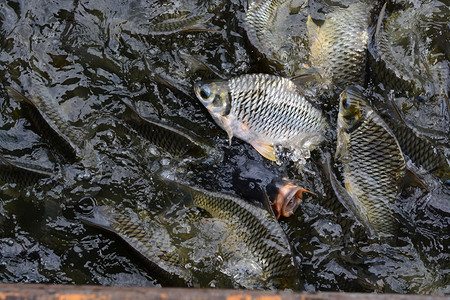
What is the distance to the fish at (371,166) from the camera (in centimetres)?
312

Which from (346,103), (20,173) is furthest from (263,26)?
(20,173)

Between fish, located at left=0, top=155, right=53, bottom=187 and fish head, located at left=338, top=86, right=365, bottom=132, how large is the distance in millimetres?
2291

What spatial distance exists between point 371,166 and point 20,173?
262 cm

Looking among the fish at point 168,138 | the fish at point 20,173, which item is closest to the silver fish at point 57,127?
the fish at point 20,173

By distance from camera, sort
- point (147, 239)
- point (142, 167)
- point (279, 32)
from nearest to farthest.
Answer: point (147, 239) → point (142, 167) → point (279, 32)

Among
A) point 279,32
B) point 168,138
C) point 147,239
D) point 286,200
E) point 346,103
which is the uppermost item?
point 279,32

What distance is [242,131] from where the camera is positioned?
127 inches

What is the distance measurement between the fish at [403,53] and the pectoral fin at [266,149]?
44.1 inches

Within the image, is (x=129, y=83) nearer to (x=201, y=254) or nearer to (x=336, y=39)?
(x=201, y=254)

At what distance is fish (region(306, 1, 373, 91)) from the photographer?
3410 millimetres

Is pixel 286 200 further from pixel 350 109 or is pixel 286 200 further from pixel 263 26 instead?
pixel 263 26

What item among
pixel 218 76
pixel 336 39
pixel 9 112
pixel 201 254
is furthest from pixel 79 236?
pixel 336 39

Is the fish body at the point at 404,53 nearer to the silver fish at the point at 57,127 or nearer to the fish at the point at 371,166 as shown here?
the fish at the point at 371,166

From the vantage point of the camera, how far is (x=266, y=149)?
3264 mm
